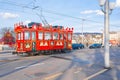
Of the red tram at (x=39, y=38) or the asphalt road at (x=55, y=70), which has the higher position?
the red tram at (x=39, y=38)

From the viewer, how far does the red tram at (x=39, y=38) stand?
2816 cm

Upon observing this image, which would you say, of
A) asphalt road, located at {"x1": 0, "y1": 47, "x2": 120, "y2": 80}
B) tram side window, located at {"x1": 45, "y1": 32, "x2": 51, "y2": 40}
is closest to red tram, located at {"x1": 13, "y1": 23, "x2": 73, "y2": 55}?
tram side window, located at {"x1": 45, "y1": 32, "x2": 51, "y2": 40}

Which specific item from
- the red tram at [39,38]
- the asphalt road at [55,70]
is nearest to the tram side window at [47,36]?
the red tram at [39,38]

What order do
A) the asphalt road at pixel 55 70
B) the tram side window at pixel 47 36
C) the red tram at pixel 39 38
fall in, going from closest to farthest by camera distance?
1. the asphalt road at pixel 55 70
2. the red tram at pixel 39 38
3. the tram side window at pixel 47 36

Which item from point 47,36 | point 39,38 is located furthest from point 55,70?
point 47,36

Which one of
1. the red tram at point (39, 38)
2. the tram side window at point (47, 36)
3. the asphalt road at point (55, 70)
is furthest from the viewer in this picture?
the tram side window at point (47, 36)

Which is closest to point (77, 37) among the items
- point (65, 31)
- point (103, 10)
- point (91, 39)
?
point (91, 39)

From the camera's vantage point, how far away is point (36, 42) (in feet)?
95.5

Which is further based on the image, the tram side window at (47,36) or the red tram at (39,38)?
the tram side window at (47,36)

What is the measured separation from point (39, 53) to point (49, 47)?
1833mm

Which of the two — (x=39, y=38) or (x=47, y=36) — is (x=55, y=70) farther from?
(x=47, y=36)

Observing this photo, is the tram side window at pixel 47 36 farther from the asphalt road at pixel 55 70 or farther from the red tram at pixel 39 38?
the asphalt road at pixel 55 70

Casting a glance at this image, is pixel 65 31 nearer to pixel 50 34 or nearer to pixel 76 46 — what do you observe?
pixel 50 34

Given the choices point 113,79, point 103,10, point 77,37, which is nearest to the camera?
point 113,79
